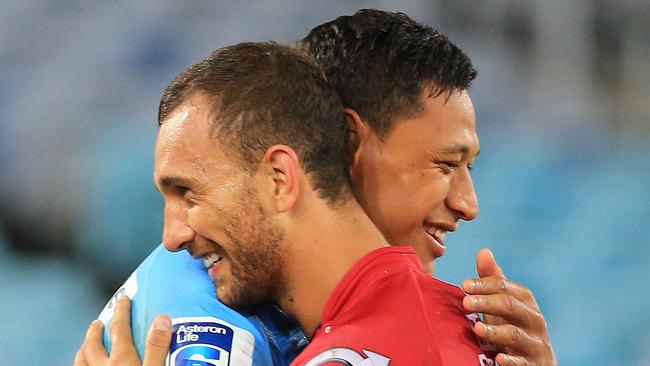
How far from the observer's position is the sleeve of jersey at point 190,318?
1505mm

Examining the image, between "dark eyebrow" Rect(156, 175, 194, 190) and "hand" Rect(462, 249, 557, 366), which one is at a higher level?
"hand" Rect(462, 249, 557, 366)

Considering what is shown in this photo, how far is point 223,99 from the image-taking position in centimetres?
156

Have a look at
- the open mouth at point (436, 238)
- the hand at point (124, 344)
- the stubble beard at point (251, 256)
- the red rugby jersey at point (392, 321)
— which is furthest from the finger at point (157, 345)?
the open mouth at point (436, 238)

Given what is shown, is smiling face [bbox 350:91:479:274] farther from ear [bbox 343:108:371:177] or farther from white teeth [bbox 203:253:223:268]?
white teeth [bbox 203:253:223:268]

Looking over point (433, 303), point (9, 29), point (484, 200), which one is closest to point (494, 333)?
point (433, 303)

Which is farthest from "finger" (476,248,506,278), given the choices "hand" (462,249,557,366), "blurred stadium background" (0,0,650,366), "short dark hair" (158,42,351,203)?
"blurred stadium background" (0,0,650,366)

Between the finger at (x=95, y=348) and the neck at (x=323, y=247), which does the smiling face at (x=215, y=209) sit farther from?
the finger at (x=95, y=348)

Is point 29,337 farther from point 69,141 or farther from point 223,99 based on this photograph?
point 223,99

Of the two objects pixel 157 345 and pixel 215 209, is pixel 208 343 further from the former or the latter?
pixel 215 209

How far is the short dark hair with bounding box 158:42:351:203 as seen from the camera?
1.54 meters

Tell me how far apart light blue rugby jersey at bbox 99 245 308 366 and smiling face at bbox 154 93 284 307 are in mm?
39

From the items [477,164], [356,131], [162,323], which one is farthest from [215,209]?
[477,164]

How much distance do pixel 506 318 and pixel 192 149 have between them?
524 mm

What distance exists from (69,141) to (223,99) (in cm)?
167
